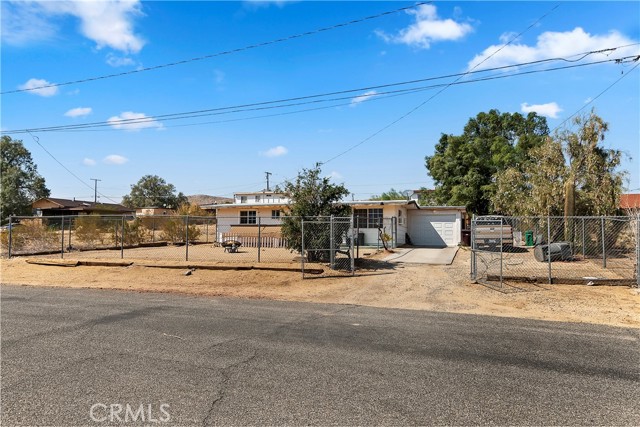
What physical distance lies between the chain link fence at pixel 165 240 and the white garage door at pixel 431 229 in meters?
7.70

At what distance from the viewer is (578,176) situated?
21.0 metres

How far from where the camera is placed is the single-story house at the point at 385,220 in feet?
79.6

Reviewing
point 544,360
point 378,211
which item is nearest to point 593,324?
point 544,360

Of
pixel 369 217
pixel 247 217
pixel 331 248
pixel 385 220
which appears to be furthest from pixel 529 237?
pixel 247 217

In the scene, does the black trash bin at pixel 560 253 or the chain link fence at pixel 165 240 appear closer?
the chain link fence at pixel 165 240

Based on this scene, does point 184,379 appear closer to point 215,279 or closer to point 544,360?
point 544,360

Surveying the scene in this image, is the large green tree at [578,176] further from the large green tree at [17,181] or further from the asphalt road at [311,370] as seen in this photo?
the large green tree at [17,181]

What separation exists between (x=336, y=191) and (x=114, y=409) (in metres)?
11.7

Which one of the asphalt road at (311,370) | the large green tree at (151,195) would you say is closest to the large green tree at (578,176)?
the asphalt road at (311,370)

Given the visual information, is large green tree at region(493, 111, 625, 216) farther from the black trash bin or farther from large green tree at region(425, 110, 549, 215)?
large green tree at region(425, 110, 549, 215)

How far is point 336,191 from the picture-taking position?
14922mm

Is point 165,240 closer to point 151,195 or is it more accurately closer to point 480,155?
point 480,155

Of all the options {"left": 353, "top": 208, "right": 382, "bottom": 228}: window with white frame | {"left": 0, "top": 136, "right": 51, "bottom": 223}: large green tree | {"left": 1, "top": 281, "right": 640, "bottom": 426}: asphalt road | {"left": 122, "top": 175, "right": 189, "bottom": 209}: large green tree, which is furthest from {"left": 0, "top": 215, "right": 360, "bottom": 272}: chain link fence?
{"left": 122, "top": 175, "right": 189, "bottom": 209}: large green tree

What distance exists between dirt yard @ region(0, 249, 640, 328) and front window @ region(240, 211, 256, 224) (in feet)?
39.5
